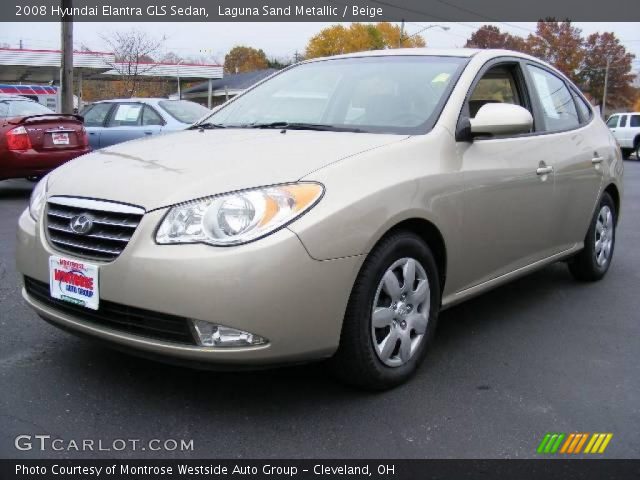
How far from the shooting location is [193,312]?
2.38 meters

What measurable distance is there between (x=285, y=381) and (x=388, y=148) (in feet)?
3.85

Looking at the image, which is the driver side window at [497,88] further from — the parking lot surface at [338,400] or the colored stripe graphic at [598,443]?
the colored stripe graphic at [598,443]

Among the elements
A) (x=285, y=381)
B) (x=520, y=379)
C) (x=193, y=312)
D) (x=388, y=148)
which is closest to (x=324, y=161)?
(x=388, y=148)

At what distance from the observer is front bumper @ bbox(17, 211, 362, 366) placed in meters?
2.36

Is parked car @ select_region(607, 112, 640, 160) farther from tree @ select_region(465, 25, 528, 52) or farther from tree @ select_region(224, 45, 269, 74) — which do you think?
tree @ select_region(224, 45, 269, 74)

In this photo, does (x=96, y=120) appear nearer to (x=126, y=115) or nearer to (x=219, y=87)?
(x=126, y=115)

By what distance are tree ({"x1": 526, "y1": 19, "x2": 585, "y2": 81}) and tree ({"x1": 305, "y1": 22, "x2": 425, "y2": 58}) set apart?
10239 millimetres

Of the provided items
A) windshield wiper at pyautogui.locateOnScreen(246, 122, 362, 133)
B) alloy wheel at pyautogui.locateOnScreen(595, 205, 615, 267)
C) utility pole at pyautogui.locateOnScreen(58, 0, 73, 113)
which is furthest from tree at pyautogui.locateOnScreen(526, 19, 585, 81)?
windshield wiper at pyautogui.locateOnScreen(246, 122, 362, 133)

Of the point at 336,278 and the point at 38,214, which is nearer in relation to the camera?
the point at 336,278

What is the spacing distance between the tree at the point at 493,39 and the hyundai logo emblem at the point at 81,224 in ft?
207

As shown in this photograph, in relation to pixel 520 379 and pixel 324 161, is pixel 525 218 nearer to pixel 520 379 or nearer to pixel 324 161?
pixel 520 379

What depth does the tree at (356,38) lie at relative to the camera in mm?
58969

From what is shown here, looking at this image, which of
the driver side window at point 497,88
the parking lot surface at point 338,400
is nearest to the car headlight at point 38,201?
the parking lot surface at point 338,400

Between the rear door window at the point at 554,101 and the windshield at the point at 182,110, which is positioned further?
the windshield at the point at 182,110
